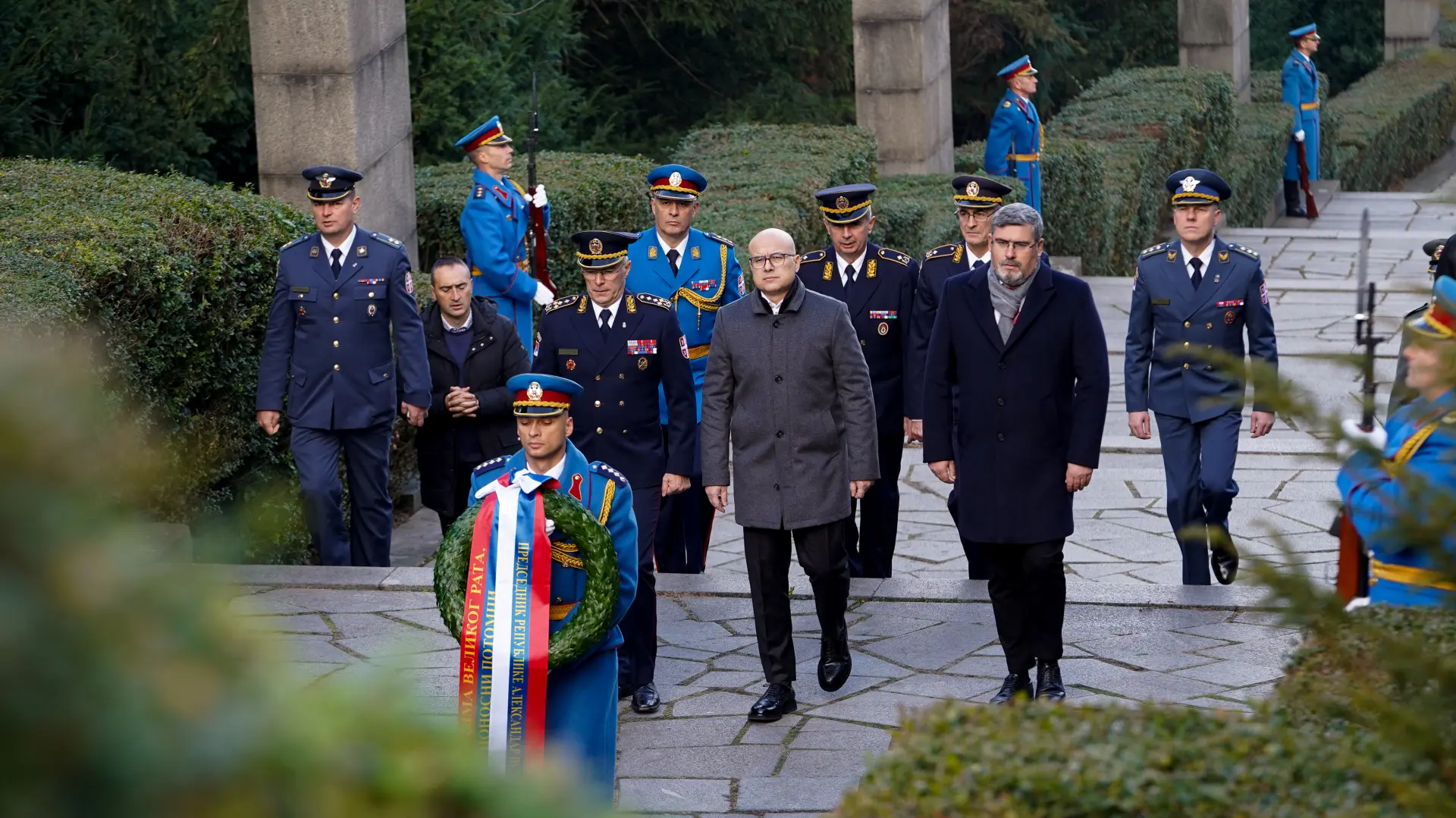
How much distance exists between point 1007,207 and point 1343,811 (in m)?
3.99

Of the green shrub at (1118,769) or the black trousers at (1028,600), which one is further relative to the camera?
the black trousers at (1028,600)

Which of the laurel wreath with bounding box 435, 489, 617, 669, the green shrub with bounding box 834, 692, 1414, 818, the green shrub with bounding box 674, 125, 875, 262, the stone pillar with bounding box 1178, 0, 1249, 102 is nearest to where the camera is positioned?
the green shrub with bounding box 834, 692, 1414, 818

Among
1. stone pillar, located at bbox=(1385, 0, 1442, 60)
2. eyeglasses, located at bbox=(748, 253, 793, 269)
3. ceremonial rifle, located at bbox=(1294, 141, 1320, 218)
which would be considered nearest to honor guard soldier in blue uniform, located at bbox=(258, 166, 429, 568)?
eyeglasses, located at bbox=(748, 253, 793, 269)

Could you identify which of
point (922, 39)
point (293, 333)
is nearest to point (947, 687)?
point (293, 333)

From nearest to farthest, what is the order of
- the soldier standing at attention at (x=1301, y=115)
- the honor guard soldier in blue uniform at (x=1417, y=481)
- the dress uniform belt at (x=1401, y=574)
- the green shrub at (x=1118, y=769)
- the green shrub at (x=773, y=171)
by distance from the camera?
the honor guard soldier in blue uniform at (x=1417, y=481)
the green shrub at (x=1118, y=769)
the dress uniform belt at (x=1401, y=574)
the green shrub at (x=773, y=171)
the soldier standing at attention at (x=1301, y=115)

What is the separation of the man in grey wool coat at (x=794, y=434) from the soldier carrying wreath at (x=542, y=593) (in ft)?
4.11

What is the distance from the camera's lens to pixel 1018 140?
1744 cm

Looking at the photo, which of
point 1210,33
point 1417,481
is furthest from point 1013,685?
point 1210,33

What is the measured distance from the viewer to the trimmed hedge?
284 inches

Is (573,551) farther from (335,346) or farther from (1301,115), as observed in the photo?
(1301,115)

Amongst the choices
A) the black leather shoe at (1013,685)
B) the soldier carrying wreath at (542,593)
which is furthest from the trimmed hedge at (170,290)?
the black leather shoe at (1013,685)

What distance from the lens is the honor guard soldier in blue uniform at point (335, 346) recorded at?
8.33 meters

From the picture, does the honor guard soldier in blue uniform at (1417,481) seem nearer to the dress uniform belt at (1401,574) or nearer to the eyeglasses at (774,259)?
the dress uniform belt at (1401,574)

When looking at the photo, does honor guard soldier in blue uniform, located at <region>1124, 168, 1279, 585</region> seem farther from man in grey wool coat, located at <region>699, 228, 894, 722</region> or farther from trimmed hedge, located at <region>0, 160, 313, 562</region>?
trimmed hedge, located at <region>0, 160, 313, 562</region>
